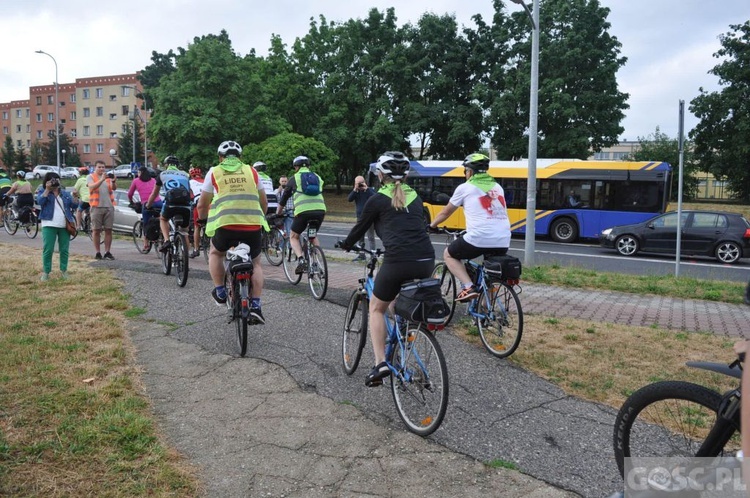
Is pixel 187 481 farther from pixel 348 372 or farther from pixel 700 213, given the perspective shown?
pixel 700 213

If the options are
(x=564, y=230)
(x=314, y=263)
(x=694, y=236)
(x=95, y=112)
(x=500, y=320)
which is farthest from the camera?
(x=95, y=112)

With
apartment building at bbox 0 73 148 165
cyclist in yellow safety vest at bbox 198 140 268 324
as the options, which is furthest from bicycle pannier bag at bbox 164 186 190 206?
apartment building at bbox 0 73 148 165

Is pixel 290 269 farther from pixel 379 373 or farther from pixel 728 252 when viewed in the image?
pixel 728 252

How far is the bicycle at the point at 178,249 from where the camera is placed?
28.6 ft

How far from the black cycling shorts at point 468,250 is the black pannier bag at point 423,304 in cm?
210

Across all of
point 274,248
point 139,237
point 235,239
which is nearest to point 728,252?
point 274,248

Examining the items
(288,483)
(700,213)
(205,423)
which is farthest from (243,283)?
(700,213)

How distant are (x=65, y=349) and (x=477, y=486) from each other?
4018 millimetres

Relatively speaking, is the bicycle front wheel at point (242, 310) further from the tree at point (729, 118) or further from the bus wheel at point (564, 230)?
the tree at point (729, 118)

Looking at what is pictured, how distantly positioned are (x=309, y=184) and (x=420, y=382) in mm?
5280

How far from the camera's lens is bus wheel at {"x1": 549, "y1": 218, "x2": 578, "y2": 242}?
21.7 m

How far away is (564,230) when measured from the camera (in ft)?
72.2

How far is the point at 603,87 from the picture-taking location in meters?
36.2

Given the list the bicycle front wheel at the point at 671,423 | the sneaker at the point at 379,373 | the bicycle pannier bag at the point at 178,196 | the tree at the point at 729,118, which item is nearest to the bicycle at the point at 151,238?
the bicycle pannier bag at the point at 178,196
